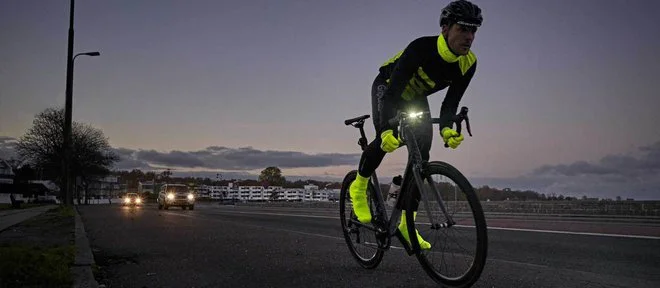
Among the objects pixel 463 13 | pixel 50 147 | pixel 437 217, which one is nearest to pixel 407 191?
pixel 437 217

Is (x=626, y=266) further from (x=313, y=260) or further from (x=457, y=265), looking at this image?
(x=313, y=260)

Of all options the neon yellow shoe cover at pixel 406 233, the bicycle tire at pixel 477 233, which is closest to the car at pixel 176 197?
the neon yellow shoe cover at pixel 406 233

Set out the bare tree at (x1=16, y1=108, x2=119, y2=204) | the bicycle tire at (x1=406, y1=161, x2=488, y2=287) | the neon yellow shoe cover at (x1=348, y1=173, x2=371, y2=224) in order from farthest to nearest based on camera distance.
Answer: the bare tree at (x1=16, y1=108, x2=119, y2=204) → the neon yellow shoe cover at (x1=348, y1=173, x2=371, y2=224) → the bicycle tire at (x1=406, y1=161, x2=488, y2=287)

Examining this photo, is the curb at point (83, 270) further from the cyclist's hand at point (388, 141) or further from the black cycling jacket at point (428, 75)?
the black cycling jacket at point (428, 75)

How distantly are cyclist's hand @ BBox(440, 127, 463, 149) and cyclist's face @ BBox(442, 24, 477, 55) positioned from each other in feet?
1.91

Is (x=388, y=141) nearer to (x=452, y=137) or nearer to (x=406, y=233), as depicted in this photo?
(x=452, y=137)

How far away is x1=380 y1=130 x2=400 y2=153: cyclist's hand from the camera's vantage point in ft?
12.8

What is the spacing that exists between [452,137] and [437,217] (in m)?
0.56

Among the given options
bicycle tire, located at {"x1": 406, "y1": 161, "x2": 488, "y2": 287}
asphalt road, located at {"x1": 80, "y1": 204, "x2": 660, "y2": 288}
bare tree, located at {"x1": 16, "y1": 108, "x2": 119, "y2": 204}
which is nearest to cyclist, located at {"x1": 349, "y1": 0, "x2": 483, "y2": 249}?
bicycle tire, located at {"x1": 406, "y1": 161, "x2": 488, "y2": 287}

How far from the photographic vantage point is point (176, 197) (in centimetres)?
3347

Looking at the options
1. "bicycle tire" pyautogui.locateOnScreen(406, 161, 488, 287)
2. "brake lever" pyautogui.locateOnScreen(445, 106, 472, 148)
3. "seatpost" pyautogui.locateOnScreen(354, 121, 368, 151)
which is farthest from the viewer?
"seatpost" pyautogui.locateOnScreen(354, 121, 368, 151)

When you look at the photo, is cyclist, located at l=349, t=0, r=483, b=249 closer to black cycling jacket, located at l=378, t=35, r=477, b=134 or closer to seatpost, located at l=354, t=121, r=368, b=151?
black cycling jacket, located at l=378, t=35, r=477, b=134

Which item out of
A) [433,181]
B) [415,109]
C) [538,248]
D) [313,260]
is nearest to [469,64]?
[415,109]

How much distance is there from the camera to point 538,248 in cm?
668
